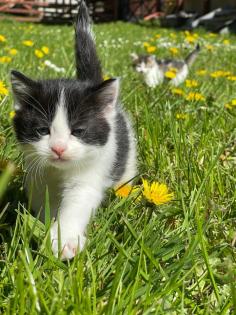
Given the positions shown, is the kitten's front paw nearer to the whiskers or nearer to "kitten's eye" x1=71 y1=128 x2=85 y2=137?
the whiskers

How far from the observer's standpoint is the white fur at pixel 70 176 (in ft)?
6.86

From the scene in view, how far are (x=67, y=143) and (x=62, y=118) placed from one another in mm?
121

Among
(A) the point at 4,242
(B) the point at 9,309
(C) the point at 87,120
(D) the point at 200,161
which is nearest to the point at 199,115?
(D) the point at 200,161

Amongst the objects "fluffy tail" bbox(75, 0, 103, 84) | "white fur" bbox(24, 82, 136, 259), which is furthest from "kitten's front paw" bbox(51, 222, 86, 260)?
"fluffy tail" bbox(75, 0, 103, 84)

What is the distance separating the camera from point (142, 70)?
19.7 feet

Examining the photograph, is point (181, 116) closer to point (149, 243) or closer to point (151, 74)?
point (149, 243)

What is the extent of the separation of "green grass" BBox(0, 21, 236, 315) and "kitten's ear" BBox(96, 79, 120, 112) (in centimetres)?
44

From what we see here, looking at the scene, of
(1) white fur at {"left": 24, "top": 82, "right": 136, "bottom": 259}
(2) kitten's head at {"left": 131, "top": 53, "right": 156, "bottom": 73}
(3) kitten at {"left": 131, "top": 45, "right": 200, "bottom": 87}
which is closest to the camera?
(1) white fur at {"left": 24, "top": 82, "right": 136, "bottom": 259}

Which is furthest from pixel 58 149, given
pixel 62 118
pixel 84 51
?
pixel 84 51

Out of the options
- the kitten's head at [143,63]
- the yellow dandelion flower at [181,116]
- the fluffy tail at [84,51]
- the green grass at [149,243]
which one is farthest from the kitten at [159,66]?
the fluffy tail at [84,51]

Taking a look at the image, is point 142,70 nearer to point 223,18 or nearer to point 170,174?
point 170,174

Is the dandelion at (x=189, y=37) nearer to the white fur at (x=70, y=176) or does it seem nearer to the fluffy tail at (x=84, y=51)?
the fluffy tail at (x=84, y=51)

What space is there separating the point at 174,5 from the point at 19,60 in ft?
69.4

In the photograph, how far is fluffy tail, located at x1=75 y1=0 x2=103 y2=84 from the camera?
287 cm
